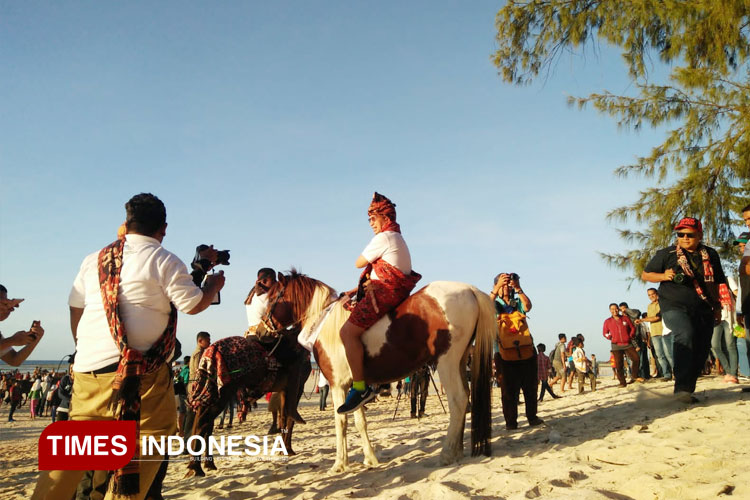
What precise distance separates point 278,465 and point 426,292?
9.20ft

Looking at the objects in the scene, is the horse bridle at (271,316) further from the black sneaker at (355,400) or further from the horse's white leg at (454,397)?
the horse's white leg at (454,397)

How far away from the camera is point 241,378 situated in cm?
621

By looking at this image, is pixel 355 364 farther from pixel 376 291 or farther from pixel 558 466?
pixel 558 466

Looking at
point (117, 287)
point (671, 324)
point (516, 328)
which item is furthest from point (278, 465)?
point (671, 324)

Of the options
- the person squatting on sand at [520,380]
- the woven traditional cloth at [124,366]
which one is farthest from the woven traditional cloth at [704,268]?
the woven traditional cloth at [124,366]

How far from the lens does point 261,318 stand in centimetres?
654

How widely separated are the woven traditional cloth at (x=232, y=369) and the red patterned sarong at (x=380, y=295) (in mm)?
1902

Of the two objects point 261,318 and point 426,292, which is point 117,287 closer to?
point 426,292

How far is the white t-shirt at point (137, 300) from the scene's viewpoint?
2.90 m

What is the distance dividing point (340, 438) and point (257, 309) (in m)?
2.18

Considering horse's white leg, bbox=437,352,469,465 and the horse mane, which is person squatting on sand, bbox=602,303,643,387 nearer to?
horse's white leg, bbox=437,352,469,465

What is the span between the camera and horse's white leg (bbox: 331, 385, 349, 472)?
203 inches

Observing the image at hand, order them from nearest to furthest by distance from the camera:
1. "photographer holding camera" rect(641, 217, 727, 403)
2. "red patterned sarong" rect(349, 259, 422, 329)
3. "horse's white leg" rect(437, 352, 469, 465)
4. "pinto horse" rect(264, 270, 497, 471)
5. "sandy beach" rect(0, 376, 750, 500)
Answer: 1. "sandy beach" rect(0, 376, 750, 500)
2. "horse's white leg" rect(437, 352, 469, 465)
3. "pinto horse" rect(264, 270, 497, 471)
4. "red patterned sarong" rect(349, 259, 422, 329)
5. "photographer holding camera" rect(641, 217, 727, 403)

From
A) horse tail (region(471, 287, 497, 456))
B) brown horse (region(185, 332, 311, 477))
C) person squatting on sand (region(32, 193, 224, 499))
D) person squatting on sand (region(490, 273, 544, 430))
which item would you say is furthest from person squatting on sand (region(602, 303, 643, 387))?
person squatting on sand (region(32, 193, 224, 499))
